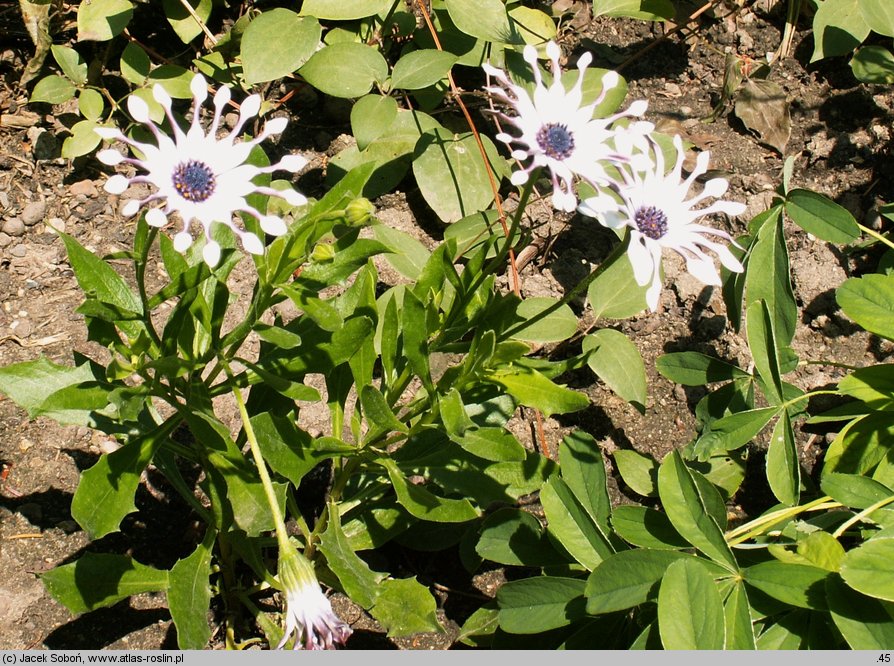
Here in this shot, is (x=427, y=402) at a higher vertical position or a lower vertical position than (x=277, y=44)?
lower

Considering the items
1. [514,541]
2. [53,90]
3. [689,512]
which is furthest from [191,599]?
[53,90]

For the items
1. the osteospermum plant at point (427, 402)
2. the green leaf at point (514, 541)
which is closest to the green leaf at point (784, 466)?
the osteospermum plant at point (427, 402)

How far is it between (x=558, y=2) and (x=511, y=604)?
5.81 feet

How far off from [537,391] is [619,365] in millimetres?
539

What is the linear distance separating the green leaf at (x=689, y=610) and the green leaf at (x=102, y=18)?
175 cm

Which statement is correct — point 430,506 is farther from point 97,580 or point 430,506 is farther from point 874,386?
point 874,386

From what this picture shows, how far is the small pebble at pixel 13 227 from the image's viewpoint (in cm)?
214

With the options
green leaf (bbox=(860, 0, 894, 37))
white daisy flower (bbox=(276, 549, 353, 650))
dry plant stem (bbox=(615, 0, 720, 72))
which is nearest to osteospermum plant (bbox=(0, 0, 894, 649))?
white daisy flower (bbox=(276, 549, 353, 650))

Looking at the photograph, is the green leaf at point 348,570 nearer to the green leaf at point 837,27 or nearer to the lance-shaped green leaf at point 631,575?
the lance-shaped green leaf at point 631,575

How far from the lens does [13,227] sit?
215 cm

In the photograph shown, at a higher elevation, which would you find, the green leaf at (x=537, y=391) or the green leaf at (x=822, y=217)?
the green leaf at (x=822, y=217)

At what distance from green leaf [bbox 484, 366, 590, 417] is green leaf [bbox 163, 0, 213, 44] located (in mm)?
1353

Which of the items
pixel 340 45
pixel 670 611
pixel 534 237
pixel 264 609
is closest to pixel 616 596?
pixel 670 611

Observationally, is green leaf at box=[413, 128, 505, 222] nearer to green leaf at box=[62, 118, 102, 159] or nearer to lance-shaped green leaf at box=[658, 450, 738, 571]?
green leaf at box=[62, 118, 102, 159]
